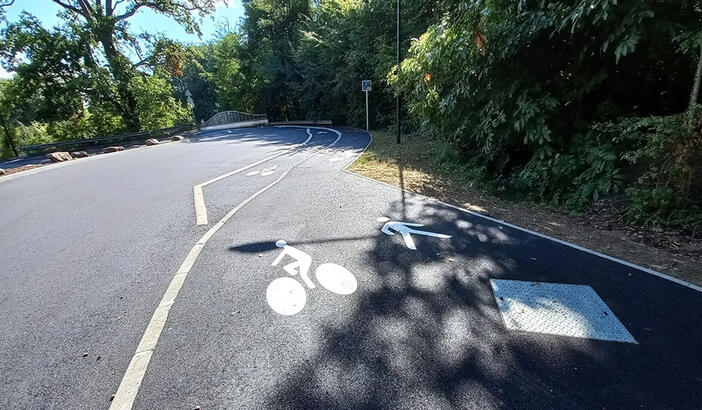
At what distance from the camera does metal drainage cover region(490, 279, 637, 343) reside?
93.9 inches

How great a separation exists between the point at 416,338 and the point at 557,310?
50.4 inches

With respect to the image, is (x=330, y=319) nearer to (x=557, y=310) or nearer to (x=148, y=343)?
(x=148, y=343)

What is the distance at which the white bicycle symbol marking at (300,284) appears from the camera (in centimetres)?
276

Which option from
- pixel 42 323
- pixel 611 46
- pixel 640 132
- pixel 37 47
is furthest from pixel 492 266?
pixel 37 47

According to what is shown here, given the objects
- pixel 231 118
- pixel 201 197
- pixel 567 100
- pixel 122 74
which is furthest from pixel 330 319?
pixel 231 118

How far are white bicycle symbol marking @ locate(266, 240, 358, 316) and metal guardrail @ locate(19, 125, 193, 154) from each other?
18.4m

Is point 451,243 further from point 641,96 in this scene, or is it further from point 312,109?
point 312,109

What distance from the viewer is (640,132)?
474cm

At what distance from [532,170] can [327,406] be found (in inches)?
229

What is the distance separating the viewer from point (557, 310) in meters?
2.62

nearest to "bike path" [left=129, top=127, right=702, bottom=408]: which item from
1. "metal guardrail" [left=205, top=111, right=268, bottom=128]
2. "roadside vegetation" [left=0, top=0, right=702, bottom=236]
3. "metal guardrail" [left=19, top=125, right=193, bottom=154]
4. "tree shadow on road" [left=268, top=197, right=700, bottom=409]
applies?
"tree shadow on road" [left=268, top=197, right=700, bottom=409]

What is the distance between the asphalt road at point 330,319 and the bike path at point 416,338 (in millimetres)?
13

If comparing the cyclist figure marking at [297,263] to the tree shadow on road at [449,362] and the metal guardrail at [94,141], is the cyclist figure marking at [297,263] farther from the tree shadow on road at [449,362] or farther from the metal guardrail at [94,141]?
the metal guardrail at [94,141]

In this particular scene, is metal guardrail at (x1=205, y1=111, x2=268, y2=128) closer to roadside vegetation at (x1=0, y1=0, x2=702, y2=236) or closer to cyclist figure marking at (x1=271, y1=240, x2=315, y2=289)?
roadside vegetation at (x1=0, y1=0, x2=702, y2=236)
